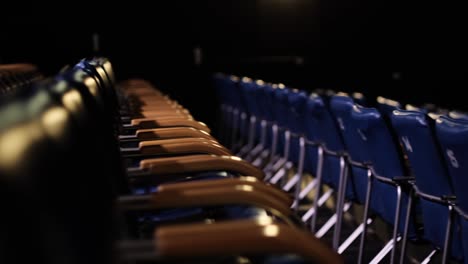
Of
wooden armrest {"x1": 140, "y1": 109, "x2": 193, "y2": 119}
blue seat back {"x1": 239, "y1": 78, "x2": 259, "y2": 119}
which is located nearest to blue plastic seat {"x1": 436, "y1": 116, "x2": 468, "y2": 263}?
wooden armrest {"x1": 140, "y1": 109, "x2": 193, "y2": 119}

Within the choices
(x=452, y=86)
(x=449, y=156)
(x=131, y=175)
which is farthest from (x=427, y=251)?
(x=452, y=86)

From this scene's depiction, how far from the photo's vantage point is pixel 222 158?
312 cm

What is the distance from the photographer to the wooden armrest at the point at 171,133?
3.87 meters

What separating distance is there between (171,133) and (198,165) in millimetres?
829

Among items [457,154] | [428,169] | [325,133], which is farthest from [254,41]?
[457,154]

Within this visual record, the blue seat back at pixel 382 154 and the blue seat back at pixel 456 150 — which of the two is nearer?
the blue seat back at pixel 456 150

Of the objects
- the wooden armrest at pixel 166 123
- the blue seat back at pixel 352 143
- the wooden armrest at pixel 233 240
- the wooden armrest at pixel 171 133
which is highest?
the wooden armrest at pixel 233 240

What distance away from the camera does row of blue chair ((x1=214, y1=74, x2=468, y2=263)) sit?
11.2ft

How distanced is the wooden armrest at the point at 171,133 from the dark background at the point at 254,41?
279 inches

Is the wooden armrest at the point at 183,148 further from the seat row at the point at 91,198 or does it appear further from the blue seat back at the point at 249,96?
the blue seat back at the point at 249,96

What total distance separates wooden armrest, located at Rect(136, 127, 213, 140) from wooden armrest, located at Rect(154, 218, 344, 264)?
1.86 metres

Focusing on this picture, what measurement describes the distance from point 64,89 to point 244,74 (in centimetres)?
1069

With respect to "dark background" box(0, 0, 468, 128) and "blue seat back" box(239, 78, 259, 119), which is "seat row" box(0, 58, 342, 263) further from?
"dark background" box(0, 0, 468, 128)

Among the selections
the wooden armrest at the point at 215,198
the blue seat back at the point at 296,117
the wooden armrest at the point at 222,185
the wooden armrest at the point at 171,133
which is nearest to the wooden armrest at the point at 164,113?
the wooden armrest at the point at 171,133
